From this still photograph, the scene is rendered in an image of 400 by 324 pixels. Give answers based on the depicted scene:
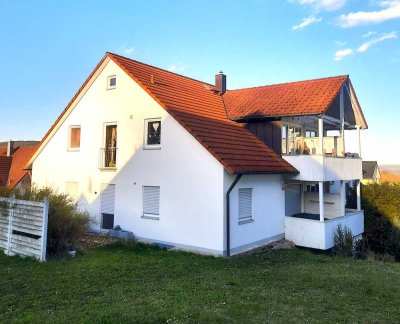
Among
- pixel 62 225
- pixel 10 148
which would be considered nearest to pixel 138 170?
pixel 62 225

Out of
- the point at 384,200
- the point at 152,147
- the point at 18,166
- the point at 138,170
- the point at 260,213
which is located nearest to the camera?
the point at 260,213

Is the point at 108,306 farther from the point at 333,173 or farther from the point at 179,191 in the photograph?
the point at 333,173

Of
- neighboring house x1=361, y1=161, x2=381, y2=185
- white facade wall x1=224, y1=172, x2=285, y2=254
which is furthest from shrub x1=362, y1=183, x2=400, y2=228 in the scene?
neighboring house x1=361, y1=161, x2=381, y2=185

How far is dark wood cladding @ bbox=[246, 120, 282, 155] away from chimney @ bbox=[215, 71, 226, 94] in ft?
15.0

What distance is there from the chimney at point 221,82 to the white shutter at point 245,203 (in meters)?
8.62

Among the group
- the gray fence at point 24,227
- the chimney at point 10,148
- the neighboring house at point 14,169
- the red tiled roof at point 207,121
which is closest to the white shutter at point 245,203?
the red tiled roof at point 207,121

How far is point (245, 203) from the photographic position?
1343 cm

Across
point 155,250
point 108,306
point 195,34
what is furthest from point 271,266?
point 195,34

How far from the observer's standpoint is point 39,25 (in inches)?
614

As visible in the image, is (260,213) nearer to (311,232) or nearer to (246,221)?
(246,221)

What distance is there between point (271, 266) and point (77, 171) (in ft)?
35.8

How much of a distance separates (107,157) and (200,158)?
18.8ft

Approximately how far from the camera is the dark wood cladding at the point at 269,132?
1566 centimetres

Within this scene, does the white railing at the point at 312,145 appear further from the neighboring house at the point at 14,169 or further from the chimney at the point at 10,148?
the chimney at the point at 10,148
